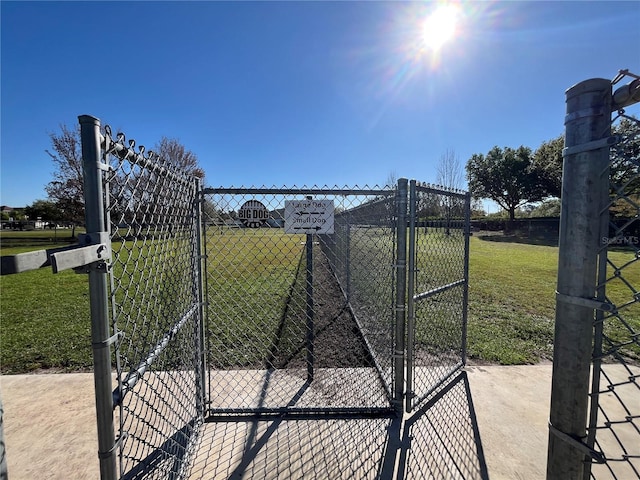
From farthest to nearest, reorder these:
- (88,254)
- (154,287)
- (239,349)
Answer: (239,349) < (154,287) < (88,254)

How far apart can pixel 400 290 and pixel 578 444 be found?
68.1 inches

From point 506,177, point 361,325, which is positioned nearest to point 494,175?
point 506,177

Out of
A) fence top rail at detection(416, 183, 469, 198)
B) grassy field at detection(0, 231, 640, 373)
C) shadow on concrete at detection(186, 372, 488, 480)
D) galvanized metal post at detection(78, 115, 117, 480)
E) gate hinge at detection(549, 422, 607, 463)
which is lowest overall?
shadow on concrete at detection(186, 372, 488, 480)

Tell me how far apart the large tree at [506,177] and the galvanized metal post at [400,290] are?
34.0 meters

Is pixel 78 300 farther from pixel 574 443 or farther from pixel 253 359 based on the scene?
pixel 574 443

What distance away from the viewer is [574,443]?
4.10 ft

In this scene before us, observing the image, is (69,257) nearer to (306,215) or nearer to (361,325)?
(306,215)

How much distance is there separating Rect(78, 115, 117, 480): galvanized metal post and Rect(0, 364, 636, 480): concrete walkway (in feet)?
4.04

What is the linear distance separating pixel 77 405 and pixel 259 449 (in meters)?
1.95

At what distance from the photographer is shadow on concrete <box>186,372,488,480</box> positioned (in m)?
2.33

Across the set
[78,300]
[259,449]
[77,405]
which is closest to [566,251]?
[259,449]

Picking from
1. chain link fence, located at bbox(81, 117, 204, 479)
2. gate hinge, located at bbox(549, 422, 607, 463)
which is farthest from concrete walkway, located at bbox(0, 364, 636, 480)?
gate hinge, located at bbox(549, 422, 607, 463)

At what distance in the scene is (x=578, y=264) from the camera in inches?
48.0

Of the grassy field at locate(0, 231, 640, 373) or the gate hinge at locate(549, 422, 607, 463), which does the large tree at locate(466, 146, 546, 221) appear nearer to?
the grassy field at locate(0, 231, 640, 373)
